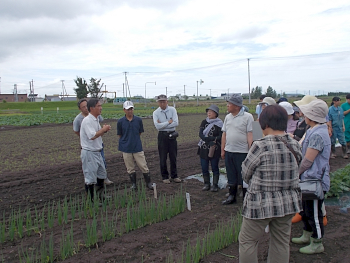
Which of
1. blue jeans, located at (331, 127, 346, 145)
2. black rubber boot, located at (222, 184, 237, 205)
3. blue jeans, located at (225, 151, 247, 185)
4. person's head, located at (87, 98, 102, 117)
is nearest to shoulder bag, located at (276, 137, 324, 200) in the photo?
blue jeans, located at (225, 151, 247, 185)

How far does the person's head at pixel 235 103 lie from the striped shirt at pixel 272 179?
230 cm

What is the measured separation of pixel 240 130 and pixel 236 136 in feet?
0.39

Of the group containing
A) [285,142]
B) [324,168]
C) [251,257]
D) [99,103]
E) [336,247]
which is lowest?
[336,247]

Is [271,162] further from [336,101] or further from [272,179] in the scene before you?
[336,101]

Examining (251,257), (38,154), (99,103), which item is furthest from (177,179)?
(38,154)

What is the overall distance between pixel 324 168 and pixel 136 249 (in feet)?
7.91

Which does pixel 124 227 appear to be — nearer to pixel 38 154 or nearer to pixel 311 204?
pixel 311 204

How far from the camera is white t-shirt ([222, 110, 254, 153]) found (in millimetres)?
5195

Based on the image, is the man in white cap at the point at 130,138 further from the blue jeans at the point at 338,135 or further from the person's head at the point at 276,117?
the blue jeans at the point at 338,135

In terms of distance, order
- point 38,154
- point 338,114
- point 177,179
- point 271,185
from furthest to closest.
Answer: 1. point 38,154
2. point 338,114
3. point 177,179
4. point 271,185

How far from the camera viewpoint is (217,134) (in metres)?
6.10

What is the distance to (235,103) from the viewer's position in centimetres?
504

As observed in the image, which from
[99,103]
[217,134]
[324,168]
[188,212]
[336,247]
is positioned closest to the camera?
[324,168]

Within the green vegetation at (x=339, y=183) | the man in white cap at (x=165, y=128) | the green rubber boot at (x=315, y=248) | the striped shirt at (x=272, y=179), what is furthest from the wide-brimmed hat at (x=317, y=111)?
the man in white cap at (x=165, y=128)
